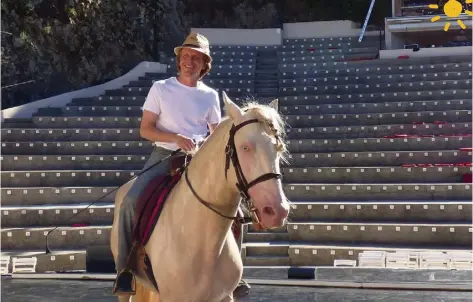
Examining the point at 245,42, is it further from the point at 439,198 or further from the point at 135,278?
the point at 135,278

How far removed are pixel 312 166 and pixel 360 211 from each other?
2022mm

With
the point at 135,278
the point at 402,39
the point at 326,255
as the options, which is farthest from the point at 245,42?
the point at 135,278

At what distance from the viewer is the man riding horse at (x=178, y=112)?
9.25 ft

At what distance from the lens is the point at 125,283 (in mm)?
2723

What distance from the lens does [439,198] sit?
833 cm

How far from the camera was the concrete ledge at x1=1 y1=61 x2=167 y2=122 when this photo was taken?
1213 cm

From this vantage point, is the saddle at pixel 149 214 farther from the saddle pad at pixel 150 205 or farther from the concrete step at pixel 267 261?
the concrete step at pixel 267 261

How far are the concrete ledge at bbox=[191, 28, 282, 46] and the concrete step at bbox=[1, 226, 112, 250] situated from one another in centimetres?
1296

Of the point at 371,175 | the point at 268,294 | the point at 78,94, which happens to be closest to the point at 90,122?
the point at 78,94

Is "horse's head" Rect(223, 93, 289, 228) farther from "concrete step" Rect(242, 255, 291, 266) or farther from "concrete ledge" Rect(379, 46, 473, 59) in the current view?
"concrete ledge" Rect(379, 46, 473, 59)

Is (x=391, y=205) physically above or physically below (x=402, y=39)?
below

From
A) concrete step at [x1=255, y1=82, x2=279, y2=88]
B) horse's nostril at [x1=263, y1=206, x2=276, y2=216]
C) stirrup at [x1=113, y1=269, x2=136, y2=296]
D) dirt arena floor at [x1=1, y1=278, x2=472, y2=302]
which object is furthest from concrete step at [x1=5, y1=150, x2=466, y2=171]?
horse's nostril at [x1=263, y1=206, x2=276, y2=216]

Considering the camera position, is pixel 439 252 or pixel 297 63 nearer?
pixel 439 252

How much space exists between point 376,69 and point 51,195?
909 centimetres
